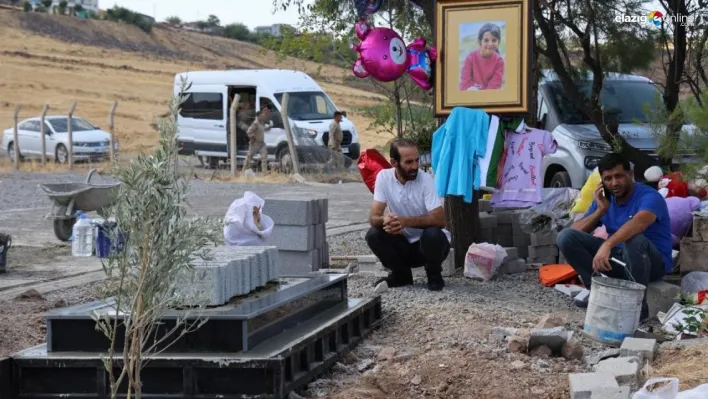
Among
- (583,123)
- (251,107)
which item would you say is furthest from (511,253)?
(251,107)

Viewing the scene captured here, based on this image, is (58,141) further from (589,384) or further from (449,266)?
(589,384)

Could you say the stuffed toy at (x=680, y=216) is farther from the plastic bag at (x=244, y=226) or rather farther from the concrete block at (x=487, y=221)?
the plastic bag at (x=244, y=226)

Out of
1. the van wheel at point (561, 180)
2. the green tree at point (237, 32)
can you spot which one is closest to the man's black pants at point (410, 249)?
the van wheel at point (561, 180)

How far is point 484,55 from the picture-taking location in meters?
8.85

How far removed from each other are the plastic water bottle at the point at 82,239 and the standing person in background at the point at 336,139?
12.2 meters

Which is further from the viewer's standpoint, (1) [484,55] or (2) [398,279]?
(1) [484,55]

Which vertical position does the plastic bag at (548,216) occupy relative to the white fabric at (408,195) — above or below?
below

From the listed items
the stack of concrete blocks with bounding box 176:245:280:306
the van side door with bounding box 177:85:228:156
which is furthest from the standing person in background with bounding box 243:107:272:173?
the stack of concrete blocks with bounding box 176:245:280:306

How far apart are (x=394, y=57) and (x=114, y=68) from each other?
55075 mm

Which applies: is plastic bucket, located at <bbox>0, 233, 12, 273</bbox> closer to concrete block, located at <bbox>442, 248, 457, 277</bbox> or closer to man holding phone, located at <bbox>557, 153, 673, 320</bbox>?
concrete block, located at <bbox>442, 248, 457, 277</bbox>

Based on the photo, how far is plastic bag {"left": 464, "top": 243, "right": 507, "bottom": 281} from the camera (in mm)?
8828

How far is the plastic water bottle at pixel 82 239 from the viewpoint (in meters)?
11.1

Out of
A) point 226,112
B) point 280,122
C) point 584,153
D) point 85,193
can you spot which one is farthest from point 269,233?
point 226,112

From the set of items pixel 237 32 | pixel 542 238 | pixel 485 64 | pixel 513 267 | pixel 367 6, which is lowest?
pixel 513 267
